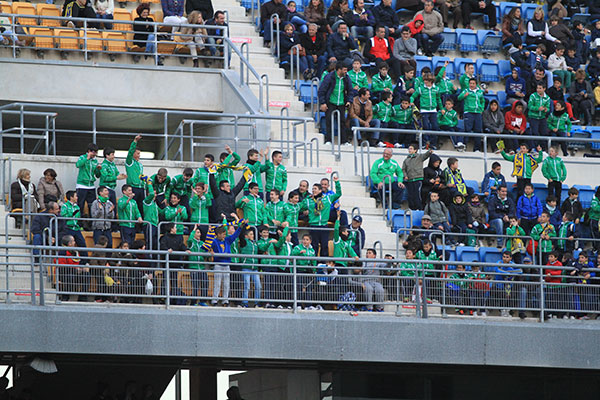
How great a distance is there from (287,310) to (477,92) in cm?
867

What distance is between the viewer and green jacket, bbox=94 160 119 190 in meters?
19.9

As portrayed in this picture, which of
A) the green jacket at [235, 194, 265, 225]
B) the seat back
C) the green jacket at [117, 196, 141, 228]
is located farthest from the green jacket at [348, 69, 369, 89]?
the green jacket at [117, 196, 141, 228]

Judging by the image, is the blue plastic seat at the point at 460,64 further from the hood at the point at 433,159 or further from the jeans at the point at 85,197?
the jeans at the point at 85,197

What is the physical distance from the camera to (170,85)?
24.6m

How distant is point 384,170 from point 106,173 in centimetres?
478

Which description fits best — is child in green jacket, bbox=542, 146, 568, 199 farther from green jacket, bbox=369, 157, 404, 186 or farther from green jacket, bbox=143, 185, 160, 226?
green jacket, bbox=143, 185, 160, 226

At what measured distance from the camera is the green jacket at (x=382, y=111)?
24.0 m

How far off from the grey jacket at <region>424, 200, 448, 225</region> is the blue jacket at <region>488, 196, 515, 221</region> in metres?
1.02

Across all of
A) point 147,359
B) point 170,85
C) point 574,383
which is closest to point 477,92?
point 170,85

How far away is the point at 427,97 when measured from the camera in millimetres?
24391

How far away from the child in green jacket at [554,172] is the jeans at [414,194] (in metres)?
2.68

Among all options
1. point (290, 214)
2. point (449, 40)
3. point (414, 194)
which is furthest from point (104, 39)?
point (449, 40)

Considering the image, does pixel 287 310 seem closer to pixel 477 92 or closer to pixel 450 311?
pixel 450 311

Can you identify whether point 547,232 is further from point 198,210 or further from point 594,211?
point 198,210
